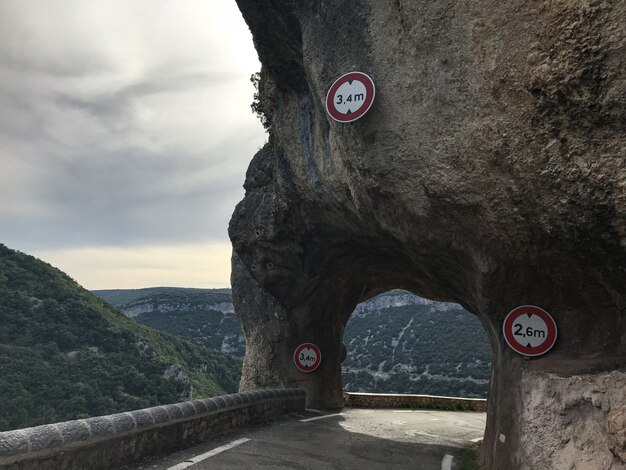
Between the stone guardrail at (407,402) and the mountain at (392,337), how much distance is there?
2822 centimetres

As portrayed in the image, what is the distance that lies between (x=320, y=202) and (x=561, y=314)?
6.41 metres

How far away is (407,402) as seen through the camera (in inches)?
749

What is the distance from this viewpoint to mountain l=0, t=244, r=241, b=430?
35281mm

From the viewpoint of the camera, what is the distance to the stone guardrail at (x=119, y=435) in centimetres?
476

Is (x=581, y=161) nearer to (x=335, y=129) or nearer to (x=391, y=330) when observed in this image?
(x=335, y=129)

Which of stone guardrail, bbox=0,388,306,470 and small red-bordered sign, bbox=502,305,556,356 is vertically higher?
small red-bordered sign, bbox=502,305,556,356

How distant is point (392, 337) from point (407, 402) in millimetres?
60689

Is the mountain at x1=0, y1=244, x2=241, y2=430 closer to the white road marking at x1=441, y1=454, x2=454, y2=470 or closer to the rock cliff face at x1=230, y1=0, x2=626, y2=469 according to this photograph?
the white road marking at x1=441, y1=454, x2=454, y2=470

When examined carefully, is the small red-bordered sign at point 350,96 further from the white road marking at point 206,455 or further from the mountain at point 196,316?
the mountain at point 196,316

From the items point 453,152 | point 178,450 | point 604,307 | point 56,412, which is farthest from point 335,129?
point 56,412

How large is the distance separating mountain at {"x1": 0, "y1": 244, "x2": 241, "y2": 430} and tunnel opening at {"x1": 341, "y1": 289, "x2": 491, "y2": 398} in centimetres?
2034

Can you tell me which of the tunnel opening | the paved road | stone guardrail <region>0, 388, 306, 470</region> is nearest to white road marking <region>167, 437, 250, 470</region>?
the paved road

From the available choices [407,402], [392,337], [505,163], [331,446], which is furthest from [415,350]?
[505,163]

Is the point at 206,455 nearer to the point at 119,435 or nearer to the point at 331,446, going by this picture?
the point at 119,435
